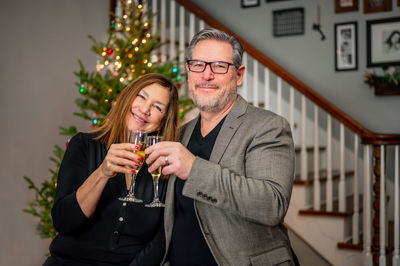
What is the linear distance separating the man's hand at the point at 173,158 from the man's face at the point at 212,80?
33 cm

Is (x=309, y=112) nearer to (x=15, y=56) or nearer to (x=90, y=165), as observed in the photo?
(x=15, y=56)

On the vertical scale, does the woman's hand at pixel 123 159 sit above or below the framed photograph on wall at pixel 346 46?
below

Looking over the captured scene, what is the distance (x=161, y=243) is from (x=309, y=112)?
356cm

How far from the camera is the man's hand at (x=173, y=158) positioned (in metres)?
1.27

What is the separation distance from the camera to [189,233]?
150 centimetres

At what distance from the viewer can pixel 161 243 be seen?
1583 millimetres

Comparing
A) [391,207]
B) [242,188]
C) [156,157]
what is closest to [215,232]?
[242,188]

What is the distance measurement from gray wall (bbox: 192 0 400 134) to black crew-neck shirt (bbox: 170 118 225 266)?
132 inches

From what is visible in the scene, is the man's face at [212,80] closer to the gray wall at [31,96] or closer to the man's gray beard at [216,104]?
the man's gray beard at [216,104]

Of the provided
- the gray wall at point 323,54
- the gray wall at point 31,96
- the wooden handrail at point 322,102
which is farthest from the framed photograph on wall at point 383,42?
the gray wall at point 31,96

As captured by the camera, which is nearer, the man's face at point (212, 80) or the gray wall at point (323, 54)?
the man's face at point (212, 80)

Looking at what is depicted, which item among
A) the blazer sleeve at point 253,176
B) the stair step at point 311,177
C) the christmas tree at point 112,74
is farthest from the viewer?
the stair step at point 311,177

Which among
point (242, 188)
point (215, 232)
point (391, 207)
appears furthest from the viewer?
point (391, 207)

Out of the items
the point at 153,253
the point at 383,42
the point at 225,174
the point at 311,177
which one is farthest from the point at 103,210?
the point at 383,42
